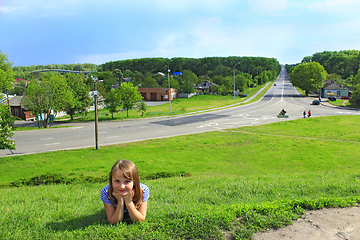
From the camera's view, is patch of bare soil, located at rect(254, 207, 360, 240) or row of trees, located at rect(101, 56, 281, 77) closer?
patch of bare soil, located at rect(254, 207, 360, 240)

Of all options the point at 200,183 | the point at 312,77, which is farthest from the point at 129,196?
the point at 312,77

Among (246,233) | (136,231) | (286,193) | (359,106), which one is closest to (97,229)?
(136,231)

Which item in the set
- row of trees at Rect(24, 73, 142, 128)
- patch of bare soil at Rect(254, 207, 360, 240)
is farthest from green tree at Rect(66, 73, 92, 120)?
patch of bare soil at Rect(254, 207, 360, 240)

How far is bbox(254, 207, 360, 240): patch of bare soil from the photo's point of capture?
15.6 ft

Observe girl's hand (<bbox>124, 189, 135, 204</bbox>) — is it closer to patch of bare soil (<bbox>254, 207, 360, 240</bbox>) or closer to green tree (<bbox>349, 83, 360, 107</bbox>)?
patch of bare soil (<bbox>254, 207, 360, 240</bbox>)

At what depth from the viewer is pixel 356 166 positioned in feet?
52.5

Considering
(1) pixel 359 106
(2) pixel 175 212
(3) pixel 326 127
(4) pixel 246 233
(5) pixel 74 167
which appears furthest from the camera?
(1) pixel 359 106

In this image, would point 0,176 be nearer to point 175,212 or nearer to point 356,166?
point 175,212

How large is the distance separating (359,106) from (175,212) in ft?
211

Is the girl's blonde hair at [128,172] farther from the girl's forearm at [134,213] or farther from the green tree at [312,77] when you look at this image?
the green tree at [312,77]

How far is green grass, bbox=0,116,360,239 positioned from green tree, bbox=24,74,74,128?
73.7 ft

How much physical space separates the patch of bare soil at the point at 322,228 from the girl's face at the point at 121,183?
2.70 m

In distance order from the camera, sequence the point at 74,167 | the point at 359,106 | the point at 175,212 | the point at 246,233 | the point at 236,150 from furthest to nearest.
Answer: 1. the point at 359,106
2. the point at 236,150
3. the point at 74,167
4. the point at 175,212
5. the point at 246,233

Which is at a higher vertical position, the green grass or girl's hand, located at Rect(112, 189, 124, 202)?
girl's hand, located at Rect(112, 189, 124, 202)
